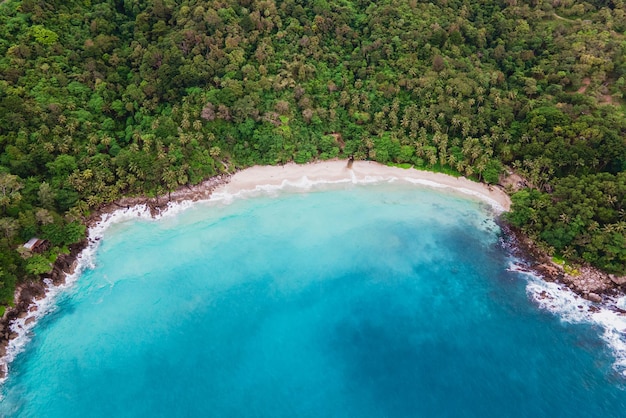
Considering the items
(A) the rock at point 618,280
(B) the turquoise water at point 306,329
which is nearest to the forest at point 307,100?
(A) the rock at point 618,280

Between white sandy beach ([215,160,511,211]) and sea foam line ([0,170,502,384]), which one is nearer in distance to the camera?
sea foam line ([0,170,502,384])

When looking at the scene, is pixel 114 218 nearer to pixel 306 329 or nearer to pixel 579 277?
pixel 306 329

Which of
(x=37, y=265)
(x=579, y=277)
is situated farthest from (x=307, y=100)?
(x=579, y=277)

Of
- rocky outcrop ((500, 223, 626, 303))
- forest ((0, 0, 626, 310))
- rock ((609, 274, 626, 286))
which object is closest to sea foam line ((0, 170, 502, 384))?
forest ((0, 0, 626, 310))

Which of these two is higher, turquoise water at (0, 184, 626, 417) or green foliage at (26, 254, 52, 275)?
green foliage at (26, 254, 52, 275)

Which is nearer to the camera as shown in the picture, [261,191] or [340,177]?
[261,191]

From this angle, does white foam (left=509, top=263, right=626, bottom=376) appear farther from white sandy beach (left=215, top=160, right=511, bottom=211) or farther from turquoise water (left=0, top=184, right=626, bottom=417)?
white sandy beach (left=215, top=160, right=511, bottom=211)
